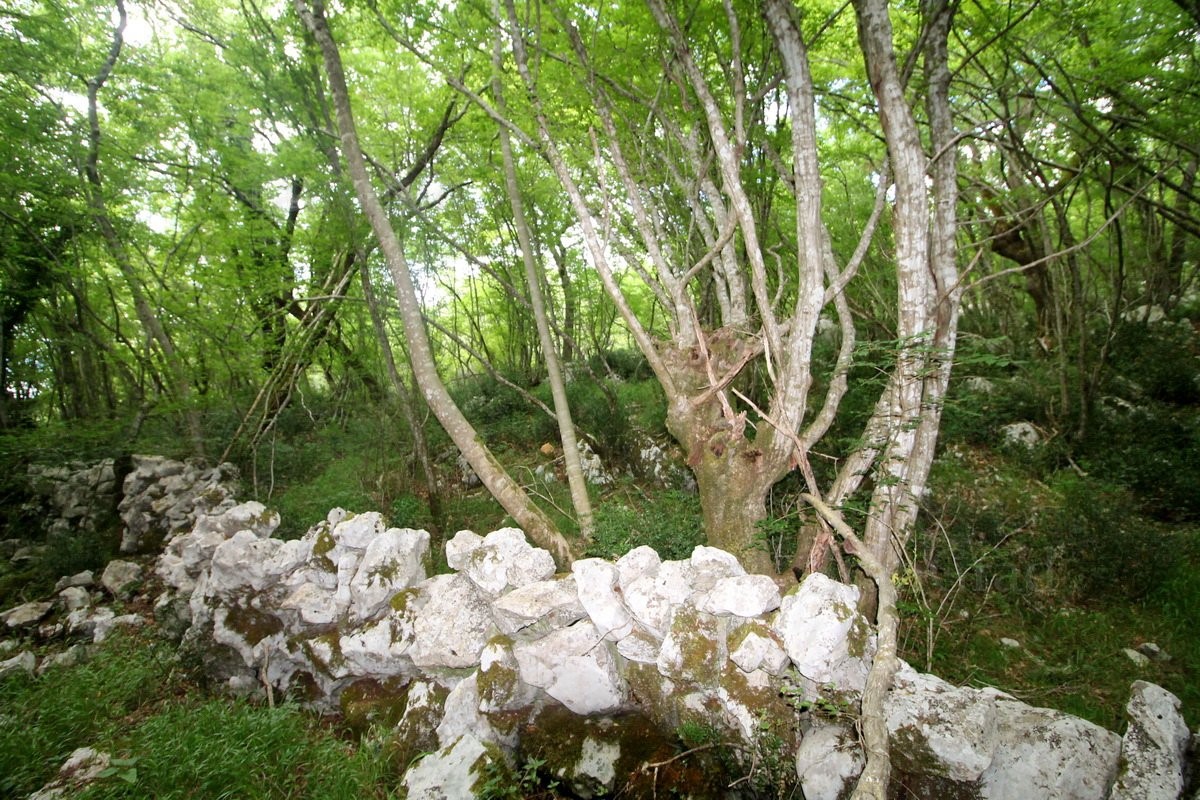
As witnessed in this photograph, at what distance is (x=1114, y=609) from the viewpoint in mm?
3598

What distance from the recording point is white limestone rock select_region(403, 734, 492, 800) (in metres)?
2.44

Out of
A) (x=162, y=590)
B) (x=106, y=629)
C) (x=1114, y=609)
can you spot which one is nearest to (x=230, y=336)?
(x=162, y=590)

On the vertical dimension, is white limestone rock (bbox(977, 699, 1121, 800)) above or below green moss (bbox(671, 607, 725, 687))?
below

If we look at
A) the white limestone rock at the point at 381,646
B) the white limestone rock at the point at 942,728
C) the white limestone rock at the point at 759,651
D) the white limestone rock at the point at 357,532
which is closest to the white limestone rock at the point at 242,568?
the white limestone rock at the point at 357,532

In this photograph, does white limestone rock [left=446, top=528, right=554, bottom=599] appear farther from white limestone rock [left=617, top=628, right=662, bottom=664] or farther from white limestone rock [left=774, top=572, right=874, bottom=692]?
white limestone rock [left=774, top=572, right=874, bottom=692]

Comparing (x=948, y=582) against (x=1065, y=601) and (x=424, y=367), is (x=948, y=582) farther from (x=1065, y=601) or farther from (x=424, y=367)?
(x=424, y=367)

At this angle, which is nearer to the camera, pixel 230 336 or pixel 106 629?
pixel 106 629

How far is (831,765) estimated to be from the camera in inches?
85.6

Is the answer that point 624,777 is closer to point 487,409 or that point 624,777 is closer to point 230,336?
point 487,409

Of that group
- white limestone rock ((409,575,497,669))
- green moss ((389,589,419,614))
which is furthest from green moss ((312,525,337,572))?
white limestone rock ((409,575,497,669))

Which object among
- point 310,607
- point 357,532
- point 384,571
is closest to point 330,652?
point 310,607

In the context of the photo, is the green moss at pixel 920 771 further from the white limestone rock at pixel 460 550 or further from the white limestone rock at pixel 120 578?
the white limestone rock at pixel 120 578

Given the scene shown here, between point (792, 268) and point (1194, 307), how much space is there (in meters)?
7.05

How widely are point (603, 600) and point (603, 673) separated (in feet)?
1.45
